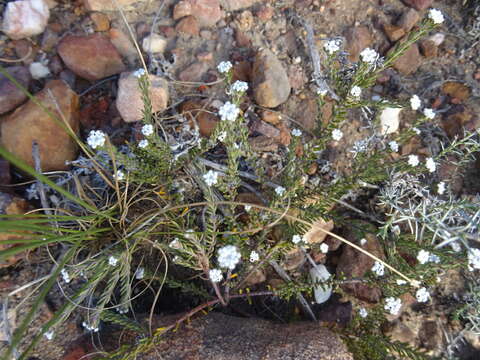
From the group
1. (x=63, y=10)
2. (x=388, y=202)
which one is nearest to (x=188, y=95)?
(x=63, y=10)

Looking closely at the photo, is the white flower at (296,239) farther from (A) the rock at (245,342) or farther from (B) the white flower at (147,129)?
(B) the white flower at (147,129)

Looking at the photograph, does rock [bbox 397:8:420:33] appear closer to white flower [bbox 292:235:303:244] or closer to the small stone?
white flower [bbox 292:235:303:244]

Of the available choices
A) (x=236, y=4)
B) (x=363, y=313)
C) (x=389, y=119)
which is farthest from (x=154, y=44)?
(x=363, y=313)

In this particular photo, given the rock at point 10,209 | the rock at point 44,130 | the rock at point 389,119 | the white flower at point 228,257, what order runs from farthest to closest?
the rock at point 389,119, the rock at point 44,130, the rock at point 10,209, the white flower at point 228,257

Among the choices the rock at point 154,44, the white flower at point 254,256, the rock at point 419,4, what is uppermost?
the rock at point 154,44

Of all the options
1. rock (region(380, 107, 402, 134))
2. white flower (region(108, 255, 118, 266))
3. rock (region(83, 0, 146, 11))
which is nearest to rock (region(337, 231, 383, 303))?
rock (region(380, 107, 402, 134))

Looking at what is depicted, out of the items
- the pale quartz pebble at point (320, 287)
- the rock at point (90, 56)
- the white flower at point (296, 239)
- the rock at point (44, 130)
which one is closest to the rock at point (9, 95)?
the rock at point (44, 130)
